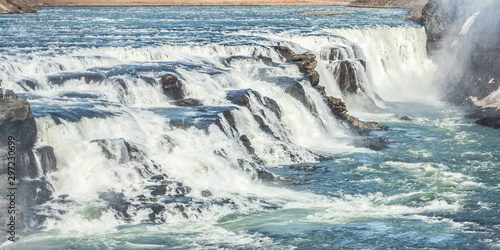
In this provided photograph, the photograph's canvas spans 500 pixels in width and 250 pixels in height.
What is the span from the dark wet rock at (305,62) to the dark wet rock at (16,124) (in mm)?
18436

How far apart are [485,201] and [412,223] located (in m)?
3.51

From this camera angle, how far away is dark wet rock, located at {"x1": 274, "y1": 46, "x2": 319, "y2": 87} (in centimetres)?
3669

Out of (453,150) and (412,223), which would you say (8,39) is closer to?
(453,150)

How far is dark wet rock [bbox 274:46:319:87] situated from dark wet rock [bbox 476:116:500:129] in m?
8.89

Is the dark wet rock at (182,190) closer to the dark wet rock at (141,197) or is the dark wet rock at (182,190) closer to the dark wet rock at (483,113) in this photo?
the dark wet rock at (141,197)

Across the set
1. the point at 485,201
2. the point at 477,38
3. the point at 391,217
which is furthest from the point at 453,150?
the point at 477,38

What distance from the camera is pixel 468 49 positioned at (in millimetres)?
45156

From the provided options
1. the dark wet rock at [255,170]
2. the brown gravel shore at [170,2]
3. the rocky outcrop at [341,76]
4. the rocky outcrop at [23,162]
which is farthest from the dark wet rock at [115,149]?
the brown gravel shore at [170,2]

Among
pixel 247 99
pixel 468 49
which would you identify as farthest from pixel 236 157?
pixel 468 49

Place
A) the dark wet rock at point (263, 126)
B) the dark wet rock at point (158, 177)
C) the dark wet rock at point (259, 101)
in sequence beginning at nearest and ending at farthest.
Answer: the dark wet rock at point (158, 177) < the dark wet rock at point (263, 126) < the dark wet rock at point (259, 101)

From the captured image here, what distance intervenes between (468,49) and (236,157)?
25.6 meters

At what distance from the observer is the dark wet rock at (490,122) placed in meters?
34.1

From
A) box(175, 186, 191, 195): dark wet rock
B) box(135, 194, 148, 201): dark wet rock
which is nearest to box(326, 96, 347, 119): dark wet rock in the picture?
box(175, 186, 191, 195): dark wet rock

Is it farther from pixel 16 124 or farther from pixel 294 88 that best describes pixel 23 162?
pixel 294 88
